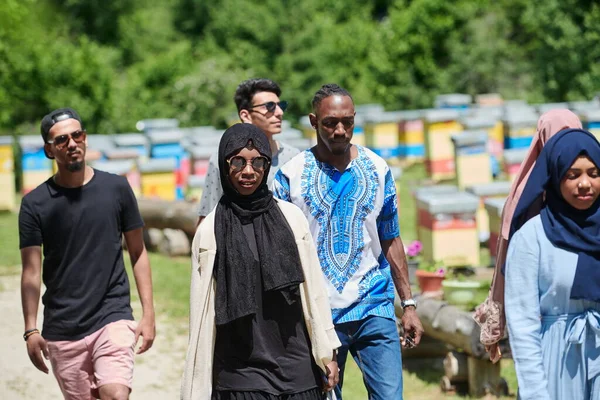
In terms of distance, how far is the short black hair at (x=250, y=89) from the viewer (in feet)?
21.1

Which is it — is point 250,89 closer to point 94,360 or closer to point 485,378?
point 94,360

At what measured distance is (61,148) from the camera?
17.6ft

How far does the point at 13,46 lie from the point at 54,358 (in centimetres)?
2039

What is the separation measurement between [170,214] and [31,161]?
5.14m

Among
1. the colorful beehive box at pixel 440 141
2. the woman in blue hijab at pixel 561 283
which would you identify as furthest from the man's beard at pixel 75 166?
the colorful beehive box at pixel 440 141

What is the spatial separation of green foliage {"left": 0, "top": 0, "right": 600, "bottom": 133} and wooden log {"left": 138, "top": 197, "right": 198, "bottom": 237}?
878 centimetres

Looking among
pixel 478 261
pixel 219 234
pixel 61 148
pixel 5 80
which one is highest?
pixel 5 80

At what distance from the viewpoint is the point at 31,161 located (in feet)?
61.1

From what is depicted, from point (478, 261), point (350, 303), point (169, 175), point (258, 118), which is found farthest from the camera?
point (169, 175)

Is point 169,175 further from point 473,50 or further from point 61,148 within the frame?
point 473,50

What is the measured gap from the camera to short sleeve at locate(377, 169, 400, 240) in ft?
16.8

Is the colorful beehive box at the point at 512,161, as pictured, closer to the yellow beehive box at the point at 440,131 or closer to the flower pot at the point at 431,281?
the yellow beehive box at the point at 440,131

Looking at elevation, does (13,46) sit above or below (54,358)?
above

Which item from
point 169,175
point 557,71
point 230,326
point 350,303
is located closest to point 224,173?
point 230,326
